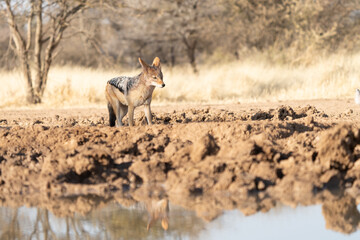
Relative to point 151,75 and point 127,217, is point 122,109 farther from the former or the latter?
point 127,217

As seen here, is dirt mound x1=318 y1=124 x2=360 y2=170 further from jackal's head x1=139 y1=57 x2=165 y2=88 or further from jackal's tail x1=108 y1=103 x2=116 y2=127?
jackal's tail x1=108 y1=103 x2=116 y2=127

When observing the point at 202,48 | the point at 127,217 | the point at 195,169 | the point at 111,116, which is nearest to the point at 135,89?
the point at 111,116

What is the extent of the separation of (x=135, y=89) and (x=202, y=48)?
2941 centimetres

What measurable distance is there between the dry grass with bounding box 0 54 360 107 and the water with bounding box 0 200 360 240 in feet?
32.2

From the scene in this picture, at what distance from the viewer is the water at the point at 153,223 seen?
4109mm

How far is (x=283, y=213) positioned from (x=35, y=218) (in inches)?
74.0

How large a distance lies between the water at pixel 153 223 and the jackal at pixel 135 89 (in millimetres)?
3008

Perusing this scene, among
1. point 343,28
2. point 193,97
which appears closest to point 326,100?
point 193,97

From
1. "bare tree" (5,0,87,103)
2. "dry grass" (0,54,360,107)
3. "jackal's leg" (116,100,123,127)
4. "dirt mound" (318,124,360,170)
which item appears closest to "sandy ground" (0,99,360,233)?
"dirt mound" (318,124,360,170)

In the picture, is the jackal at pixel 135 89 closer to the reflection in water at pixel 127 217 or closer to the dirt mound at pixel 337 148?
the dirt mound at pixel 337 148

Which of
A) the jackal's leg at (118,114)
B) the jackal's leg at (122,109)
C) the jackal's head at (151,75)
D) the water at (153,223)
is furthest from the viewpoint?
the jackal's leg at (122,109)

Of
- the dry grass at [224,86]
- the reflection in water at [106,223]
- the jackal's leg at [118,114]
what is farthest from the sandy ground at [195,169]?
the dry grass at [224,86]

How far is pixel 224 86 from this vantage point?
57.5ft

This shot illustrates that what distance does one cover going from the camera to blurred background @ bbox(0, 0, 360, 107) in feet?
51.8
